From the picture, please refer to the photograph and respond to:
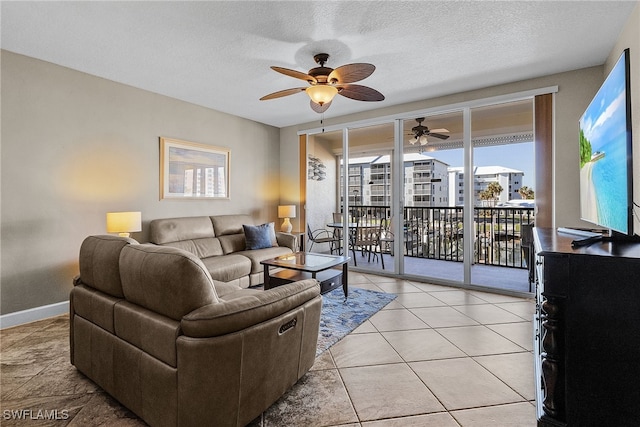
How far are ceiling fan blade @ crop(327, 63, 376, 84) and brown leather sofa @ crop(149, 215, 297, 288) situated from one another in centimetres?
243

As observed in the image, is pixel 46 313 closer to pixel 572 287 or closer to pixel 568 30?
pixel 572 287

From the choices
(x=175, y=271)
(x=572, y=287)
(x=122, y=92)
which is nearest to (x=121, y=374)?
(x=175, y=271)

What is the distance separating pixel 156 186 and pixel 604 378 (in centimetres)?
458

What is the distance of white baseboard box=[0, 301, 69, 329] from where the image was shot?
9.57ft

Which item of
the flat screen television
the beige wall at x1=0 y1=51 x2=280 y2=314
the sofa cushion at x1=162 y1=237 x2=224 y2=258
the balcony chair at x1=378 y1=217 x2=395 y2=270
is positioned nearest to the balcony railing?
the balcony chair at x1=378 y1=217 x2=395 y2=270

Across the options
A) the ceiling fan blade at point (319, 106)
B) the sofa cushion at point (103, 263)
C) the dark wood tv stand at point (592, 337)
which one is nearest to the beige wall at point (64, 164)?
the sofa cushion at point (103, 263)

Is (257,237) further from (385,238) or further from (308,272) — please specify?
(385,238)

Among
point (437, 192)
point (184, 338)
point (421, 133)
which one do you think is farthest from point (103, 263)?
point (437, 192)

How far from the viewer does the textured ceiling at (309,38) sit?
7.57 ft

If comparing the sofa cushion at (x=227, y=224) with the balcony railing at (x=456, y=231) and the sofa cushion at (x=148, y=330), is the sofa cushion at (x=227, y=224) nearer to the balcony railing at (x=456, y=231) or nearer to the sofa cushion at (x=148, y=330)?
the balcony railing at (x=456, y=231)

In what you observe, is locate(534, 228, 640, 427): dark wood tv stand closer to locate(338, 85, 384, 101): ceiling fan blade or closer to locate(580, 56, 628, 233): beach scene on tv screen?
locate(580, 56, 628, 233): beach scene on tv screen

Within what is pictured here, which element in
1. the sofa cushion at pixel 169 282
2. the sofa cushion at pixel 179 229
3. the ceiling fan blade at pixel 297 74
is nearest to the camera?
the sofa cushion at pixel 169 282

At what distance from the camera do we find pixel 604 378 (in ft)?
3.93

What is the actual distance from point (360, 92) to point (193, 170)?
2825mm
